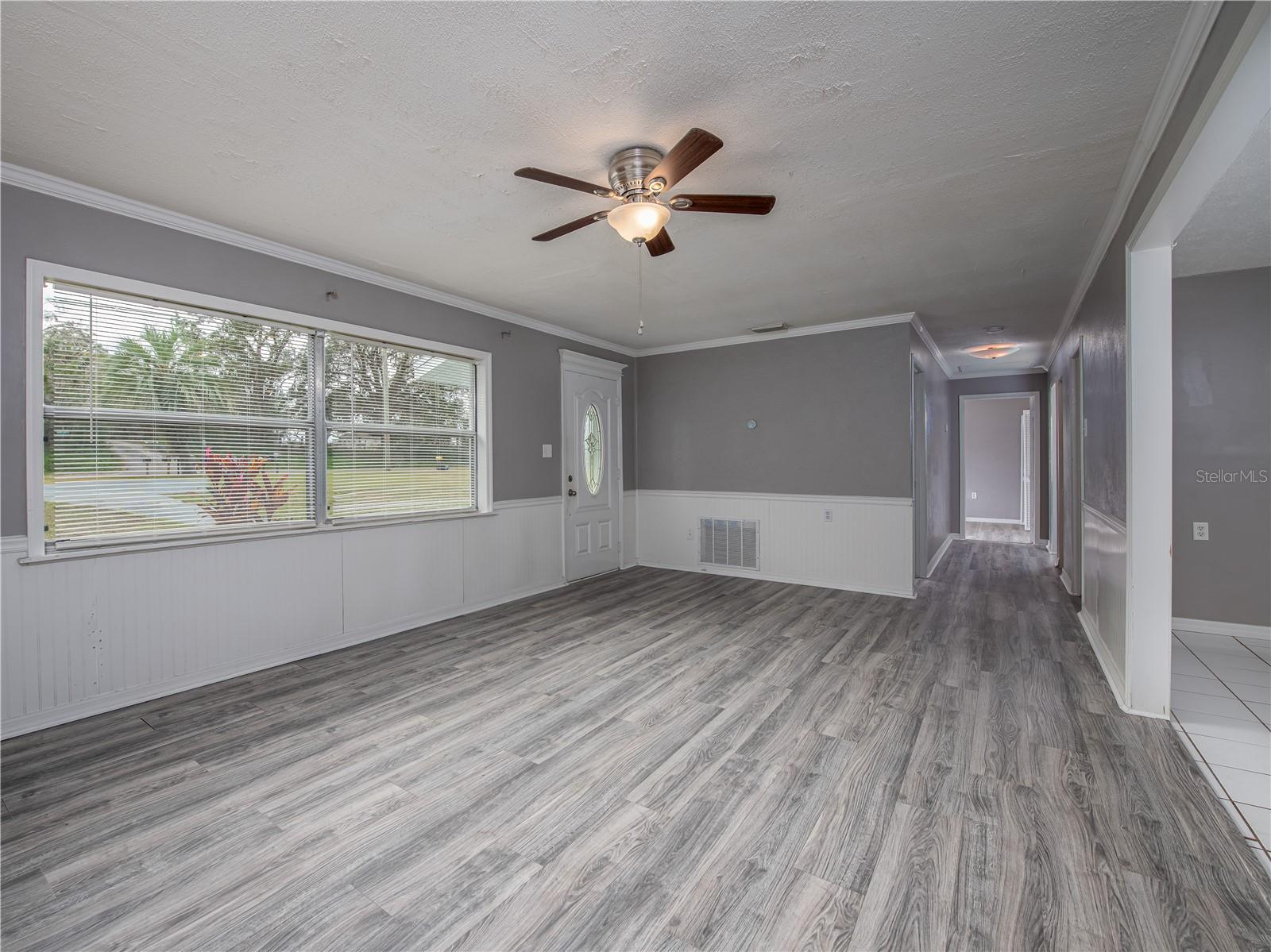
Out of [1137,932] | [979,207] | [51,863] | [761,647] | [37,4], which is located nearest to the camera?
[1137,932]

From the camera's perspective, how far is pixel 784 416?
5.79 metres

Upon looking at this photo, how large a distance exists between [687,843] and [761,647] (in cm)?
202

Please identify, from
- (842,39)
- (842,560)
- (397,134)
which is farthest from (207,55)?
(842,560)

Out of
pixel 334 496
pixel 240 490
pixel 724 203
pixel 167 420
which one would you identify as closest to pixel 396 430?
pixel 334 496

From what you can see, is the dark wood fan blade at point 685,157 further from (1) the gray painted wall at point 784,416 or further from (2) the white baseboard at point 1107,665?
(1) the gray painted wall at point 784,416

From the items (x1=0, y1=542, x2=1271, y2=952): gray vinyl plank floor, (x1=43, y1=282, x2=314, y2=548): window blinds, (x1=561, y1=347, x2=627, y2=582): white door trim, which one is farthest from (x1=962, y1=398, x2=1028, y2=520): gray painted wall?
(x1=43, y1=282, x2=314, y2=548): window blinds

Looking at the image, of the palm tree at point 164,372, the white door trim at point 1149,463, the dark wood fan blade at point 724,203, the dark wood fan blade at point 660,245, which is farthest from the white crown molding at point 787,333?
the palm tree at point 164,372

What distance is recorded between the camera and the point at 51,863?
5.78ft

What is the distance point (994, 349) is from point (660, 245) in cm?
532

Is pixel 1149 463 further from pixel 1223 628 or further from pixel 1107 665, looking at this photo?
pixel 1223 628

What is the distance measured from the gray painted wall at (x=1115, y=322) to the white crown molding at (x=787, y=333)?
4.65 feet

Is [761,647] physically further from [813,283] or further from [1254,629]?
[1254,629]

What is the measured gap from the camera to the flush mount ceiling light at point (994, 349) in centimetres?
628

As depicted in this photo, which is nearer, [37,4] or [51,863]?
[37,4]
